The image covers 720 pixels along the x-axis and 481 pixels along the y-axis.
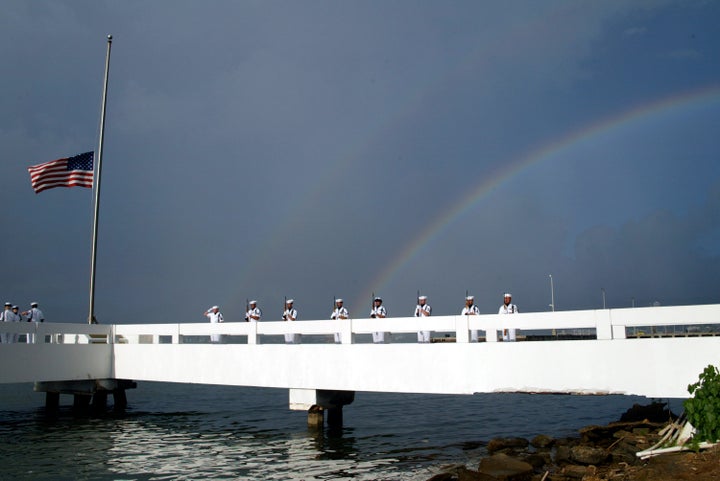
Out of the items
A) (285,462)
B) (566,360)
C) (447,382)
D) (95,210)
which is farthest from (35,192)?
(566,360)

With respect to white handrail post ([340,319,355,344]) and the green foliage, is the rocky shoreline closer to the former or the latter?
the green foliage

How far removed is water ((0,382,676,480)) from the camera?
49.5 ft

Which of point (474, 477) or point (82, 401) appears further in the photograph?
point (82, 401)

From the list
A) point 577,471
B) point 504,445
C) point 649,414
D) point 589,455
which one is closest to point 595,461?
point 589,455

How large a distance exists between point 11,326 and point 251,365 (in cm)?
806

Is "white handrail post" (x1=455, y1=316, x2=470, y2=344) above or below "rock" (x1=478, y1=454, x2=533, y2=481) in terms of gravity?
above

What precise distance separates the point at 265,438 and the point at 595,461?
10.6m

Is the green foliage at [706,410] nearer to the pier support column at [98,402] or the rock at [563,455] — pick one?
the rock at [563,455]

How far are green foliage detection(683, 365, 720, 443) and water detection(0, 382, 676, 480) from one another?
4.84 m

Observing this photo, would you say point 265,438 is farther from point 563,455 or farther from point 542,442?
point 563,455

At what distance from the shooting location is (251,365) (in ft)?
65.1

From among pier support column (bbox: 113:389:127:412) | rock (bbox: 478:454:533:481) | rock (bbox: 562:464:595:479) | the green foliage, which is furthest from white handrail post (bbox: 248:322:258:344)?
the green foliage

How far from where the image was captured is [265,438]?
2008 cm

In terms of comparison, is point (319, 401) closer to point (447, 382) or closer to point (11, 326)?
point (447, 382)
